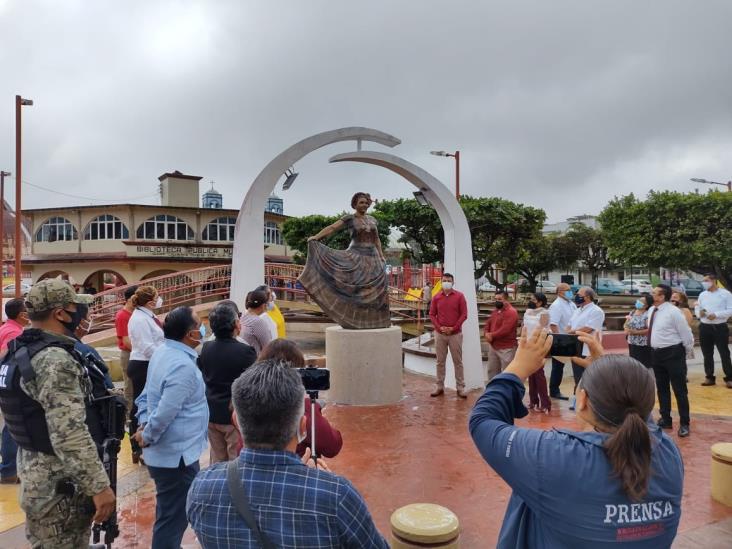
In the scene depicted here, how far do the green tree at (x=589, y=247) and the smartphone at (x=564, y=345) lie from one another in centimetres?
3542

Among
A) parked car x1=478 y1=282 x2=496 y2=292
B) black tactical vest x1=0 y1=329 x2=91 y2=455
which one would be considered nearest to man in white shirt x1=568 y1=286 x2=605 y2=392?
black tactical vest x1=0 y1=329 x2=91 y2=455

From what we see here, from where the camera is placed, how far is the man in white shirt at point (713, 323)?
8.43 metres

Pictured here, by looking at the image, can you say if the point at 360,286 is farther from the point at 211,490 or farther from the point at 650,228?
the point at 650,228

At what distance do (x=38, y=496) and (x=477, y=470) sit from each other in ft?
11.7

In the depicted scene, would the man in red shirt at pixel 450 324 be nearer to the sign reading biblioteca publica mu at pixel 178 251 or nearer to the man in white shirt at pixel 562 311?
the man in white shirt at pixel 562 311

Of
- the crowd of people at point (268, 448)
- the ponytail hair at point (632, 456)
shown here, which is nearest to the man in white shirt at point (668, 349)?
the crowd of people at point (268, 448)

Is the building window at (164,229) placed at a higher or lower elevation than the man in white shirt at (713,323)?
higher

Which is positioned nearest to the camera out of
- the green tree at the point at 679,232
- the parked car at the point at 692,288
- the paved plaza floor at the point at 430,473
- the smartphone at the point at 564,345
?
the smartphone at the point at 564,345

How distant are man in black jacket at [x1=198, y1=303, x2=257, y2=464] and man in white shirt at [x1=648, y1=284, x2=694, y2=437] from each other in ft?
14.8

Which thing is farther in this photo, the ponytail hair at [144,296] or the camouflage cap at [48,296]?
the ponytail hair at [144,296]

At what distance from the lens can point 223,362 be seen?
353 cm

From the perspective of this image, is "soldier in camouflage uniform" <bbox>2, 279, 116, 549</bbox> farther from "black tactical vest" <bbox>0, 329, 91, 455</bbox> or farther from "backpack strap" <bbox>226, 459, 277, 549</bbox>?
"backpack strap" <bbox>226, 459, 277, 549</bbox>

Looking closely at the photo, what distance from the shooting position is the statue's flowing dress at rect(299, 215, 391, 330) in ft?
24.1

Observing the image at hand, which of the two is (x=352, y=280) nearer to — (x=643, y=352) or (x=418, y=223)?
(x=643, y=352)
